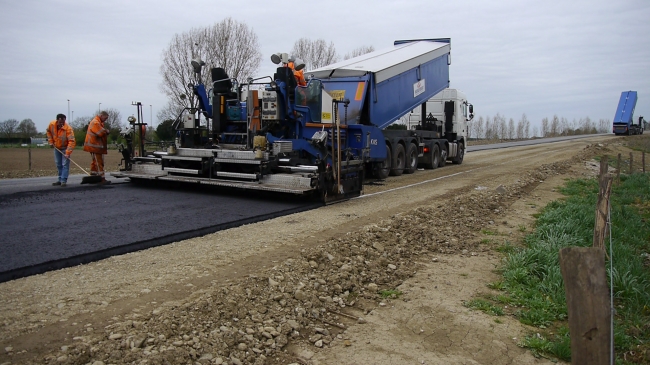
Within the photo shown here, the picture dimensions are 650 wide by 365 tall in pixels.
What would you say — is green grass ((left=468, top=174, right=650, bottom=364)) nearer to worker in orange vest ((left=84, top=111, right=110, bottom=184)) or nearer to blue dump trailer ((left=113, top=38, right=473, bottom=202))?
blue dump trailer ((left=113, top=38, right=473, bottom=202))

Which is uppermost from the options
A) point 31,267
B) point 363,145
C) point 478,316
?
point 363,145

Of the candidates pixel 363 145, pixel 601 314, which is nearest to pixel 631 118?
pixel 363 145

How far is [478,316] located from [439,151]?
1514cm

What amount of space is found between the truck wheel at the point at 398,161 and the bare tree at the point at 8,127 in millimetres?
54433

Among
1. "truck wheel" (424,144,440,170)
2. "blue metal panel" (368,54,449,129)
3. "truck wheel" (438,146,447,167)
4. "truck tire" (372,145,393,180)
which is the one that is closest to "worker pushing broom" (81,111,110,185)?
"blue metal panel" (368,54,449,129)

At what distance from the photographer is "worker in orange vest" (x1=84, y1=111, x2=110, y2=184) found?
35.8 ft

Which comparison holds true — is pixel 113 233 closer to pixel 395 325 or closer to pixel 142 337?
pixel 142 337

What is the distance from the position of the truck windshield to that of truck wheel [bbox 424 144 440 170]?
27.0ft

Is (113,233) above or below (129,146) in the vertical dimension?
below

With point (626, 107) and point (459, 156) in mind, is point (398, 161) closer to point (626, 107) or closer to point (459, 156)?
point (459, 156)

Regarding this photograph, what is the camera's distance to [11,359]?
3098mm

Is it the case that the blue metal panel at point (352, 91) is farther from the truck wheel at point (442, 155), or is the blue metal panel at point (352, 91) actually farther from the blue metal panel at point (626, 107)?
the blue metal panel at point (626, 107)

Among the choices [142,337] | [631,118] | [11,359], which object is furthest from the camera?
[631,118]

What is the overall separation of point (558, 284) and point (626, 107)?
2386 inches
